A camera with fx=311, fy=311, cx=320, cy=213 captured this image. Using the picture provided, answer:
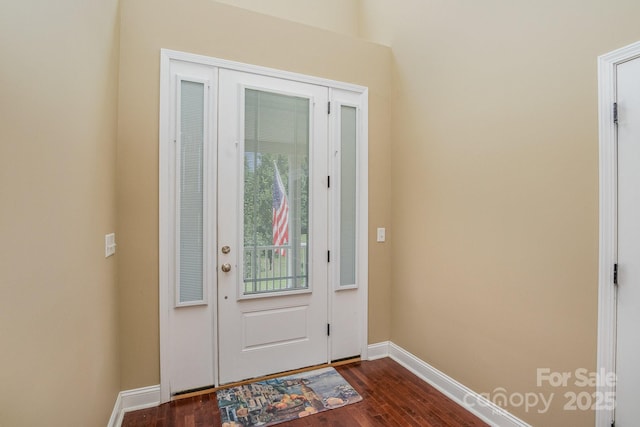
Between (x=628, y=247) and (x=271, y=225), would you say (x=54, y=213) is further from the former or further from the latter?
(x=628, y=247)

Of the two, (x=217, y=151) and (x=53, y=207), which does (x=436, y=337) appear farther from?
(x=53, y=207)

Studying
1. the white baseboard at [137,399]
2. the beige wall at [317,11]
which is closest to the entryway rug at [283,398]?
the white baseboard at [137,399]

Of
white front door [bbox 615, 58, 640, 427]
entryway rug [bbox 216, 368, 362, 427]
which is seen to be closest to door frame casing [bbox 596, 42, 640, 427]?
white front door [bbox 615, 58, 640, 427]

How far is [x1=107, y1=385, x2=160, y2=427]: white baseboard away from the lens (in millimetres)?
2143

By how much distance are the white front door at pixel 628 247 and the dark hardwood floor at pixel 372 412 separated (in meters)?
0.87

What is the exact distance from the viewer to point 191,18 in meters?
2.33

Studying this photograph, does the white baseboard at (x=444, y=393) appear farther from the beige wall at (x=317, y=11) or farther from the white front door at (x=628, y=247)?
the beige wall at (x=317, y=11)

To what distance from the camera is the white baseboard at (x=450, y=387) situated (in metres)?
1.96

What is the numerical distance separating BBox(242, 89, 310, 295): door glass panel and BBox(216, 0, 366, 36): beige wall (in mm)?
1394

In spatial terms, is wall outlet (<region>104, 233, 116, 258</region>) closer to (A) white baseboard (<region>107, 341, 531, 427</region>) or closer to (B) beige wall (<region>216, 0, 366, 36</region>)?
(A) white baseboard (<region>107, 341, 531, 427</region>)

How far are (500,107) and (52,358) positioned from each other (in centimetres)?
261

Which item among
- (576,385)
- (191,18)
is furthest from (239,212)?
(576,385)

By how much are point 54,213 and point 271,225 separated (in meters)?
1.54

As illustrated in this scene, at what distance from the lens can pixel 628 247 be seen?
145 cm
